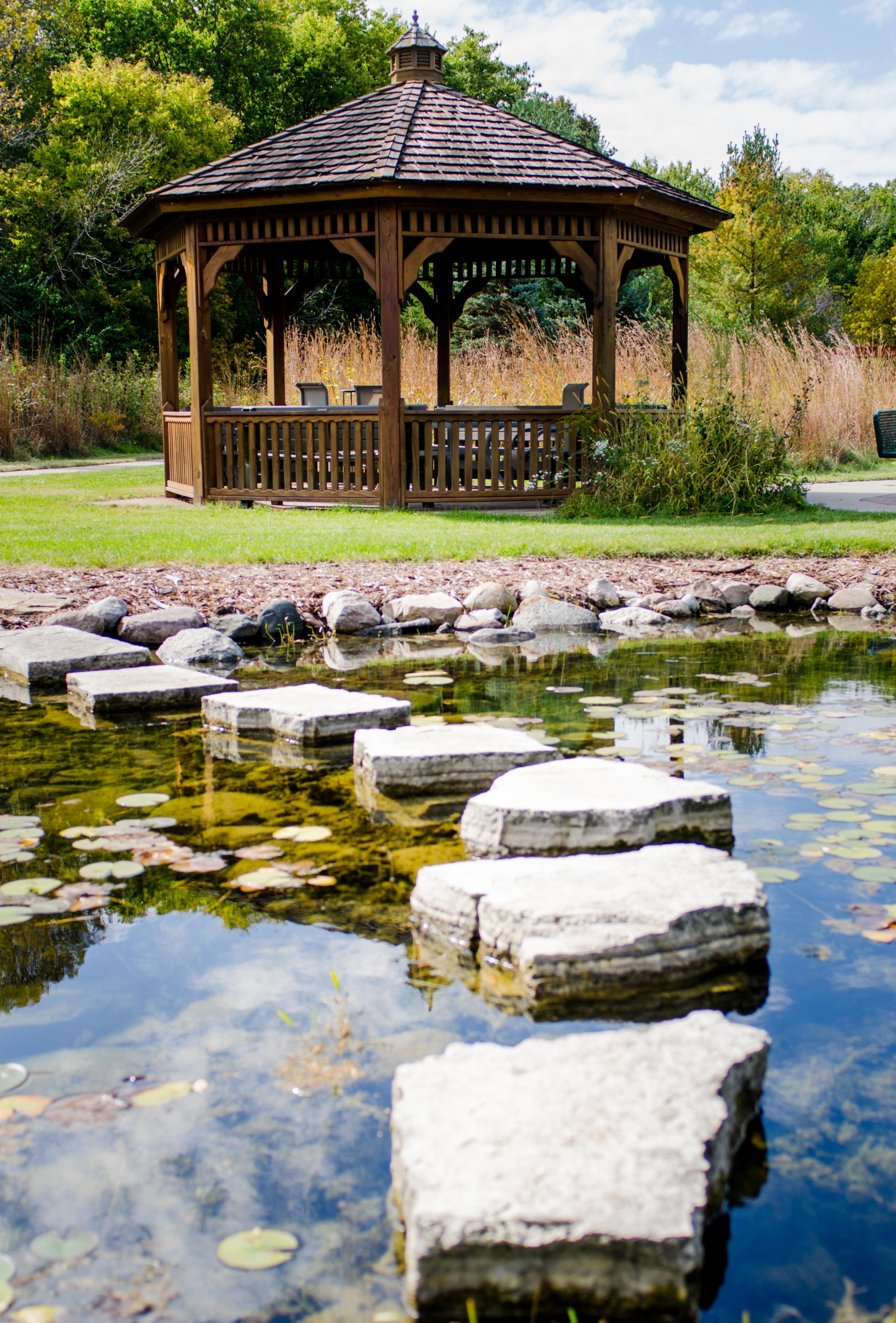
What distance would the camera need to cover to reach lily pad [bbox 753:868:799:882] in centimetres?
263

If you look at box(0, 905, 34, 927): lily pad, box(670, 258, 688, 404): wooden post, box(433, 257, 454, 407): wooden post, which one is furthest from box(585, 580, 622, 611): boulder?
box(433, 257, 454, 407): wooden post

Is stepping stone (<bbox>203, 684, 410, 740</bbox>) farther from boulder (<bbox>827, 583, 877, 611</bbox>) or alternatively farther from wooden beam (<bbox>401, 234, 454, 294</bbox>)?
wooden beam (<bbox>401, 234, 454, 294</bbox>)

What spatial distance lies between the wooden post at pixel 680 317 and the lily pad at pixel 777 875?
10684mm

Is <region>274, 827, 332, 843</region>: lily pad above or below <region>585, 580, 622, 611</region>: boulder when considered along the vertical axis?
below

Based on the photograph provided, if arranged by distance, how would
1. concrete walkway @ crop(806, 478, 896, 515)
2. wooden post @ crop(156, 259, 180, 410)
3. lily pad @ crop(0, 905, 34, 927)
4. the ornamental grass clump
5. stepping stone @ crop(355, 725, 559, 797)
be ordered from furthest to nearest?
1. wooden post @ crop(156, 259, 180, 410)
2. concrete walkway @ crop(806, 478, 896, 515)
3. the ornamental grass clump
4. stepping stone @ crop(355, 725, 559, 797)
5. lily pad @ crop(0, 905, 34, 927)

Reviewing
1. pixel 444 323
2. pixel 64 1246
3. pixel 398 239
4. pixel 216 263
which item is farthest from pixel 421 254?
pixel 64 1246

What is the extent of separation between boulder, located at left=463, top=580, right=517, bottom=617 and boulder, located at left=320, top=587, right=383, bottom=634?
0.52m

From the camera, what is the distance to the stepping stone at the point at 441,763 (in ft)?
10.7

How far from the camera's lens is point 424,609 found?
6082 millimetres

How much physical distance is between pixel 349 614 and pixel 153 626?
97cm

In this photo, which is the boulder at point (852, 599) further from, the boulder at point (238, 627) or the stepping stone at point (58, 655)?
the stepping stone at point (58, 655)

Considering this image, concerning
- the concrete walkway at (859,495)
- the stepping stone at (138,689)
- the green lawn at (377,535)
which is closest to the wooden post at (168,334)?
the green lawn at (377,535)

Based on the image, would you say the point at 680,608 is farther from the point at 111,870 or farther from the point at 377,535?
the point at 111,870

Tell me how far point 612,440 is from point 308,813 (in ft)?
27.7
